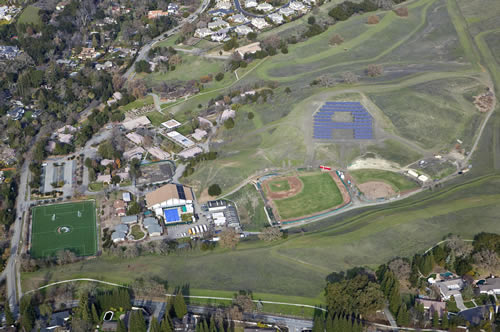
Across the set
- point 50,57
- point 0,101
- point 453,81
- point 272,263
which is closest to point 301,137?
point 272,263

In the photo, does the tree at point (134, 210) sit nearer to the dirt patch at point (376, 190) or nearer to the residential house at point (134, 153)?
the residential house at point (134, 153)

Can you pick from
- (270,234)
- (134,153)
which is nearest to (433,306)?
(270,234)

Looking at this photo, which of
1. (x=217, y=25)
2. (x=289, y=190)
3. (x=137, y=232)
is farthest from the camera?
(x=217, y=25)

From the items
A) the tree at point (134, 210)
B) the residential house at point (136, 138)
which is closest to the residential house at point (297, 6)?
the residential house at point (136, 138)

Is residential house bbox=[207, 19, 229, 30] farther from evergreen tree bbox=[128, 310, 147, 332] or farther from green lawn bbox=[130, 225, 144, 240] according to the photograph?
evergreen tree bbox=[128, 310, 147, 332]

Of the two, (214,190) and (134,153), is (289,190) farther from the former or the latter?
(134,153)

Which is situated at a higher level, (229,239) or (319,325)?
(229,239)

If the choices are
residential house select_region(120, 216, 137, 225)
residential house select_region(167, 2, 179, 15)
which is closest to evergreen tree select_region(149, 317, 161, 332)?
residential house select_region(120, 216, 137, 225)
